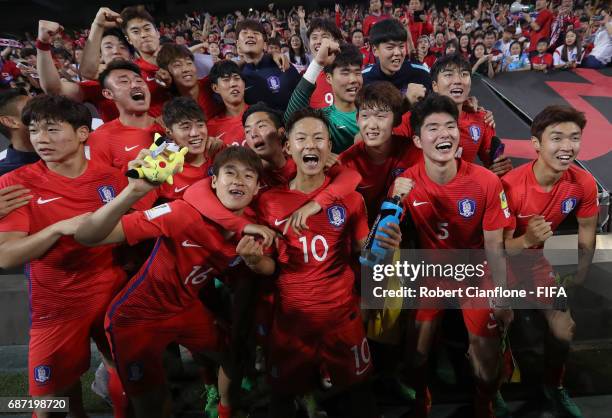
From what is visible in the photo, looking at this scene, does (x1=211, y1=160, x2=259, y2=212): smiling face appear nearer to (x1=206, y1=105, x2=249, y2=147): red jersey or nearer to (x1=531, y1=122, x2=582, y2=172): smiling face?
(x1=206, y1=105, x2=249, y2=147): red jersey

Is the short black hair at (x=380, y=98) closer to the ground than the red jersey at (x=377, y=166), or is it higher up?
higher up

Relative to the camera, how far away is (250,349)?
3.12 metres

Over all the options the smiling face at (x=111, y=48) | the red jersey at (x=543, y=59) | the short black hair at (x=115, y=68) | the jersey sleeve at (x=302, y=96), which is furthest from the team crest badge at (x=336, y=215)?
the red jersey at (x=543, y=59)

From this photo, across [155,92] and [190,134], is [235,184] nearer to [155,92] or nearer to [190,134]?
[190,134]

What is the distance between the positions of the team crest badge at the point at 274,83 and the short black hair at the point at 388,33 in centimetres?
105

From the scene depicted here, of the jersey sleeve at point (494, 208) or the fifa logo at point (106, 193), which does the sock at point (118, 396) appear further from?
the jersey sleeve at point (494, 208)

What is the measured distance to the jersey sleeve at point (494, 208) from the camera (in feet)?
8.52

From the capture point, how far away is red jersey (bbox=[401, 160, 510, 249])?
2.61 metres

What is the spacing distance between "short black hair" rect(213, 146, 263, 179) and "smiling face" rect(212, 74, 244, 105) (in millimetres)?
1185

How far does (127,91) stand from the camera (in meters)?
3.20

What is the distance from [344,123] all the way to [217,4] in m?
21.8

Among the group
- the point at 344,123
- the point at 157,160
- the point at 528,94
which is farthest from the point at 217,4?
the point at 157,160

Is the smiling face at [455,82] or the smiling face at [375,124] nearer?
the smiling face at [375,124]

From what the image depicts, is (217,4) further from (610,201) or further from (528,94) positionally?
(610,201)
